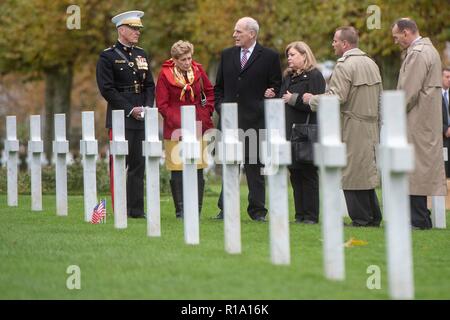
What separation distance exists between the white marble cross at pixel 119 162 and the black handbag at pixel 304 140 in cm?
190

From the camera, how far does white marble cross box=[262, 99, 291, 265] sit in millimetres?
10055

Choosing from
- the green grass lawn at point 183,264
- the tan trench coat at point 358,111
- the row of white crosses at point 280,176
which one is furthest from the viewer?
the tan trench coat at point 358,111

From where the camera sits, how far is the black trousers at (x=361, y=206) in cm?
1416

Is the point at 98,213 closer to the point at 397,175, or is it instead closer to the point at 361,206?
the point at 361,206

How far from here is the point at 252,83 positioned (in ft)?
48.9

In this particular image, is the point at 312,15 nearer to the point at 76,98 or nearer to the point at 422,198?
the point at 422,198

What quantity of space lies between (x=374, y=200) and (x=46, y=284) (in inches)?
216

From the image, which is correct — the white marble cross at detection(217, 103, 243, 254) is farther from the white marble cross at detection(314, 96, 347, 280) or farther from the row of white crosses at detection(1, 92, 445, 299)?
the white marble cross at detection(314, 96, 347, 280)

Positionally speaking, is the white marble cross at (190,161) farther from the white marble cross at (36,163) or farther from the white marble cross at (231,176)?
the white marble cross at (36,163)

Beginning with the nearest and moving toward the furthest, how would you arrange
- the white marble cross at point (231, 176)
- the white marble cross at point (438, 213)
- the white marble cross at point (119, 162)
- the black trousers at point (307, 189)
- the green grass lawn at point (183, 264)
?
1. the green grass lawn at point (183, 264)
2. the white marble cross at point (231, 176)
3. the white marble cross at point (119, 162)
4. the black trousers at point (307, 189)
5. the white marble cross at point (438, 213)

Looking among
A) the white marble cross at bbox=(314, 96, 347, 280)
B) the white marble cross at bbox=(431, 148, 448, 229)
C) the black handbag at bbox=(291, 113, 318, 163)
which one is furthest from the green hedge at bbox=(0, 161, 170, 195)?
the white marble cross at bbox=(314, 96, 347, 280)

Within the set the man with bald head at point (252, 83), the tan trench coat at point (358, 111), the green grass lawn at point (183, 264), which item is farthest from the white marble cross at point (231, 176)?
the man with bald head at point (252, 83)

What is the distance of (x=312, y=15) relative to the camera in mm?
31812

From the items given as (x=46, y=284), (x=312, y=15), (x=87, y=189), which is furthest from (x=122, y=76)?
(x=312, y=15)
